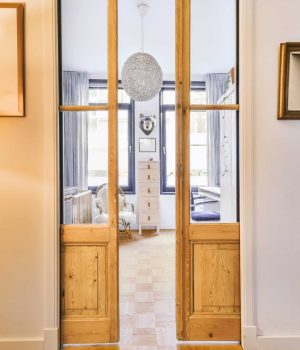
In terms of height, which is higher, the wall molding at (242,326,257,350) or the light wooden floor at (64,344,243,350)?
the wall molding at (242,326,257,350)

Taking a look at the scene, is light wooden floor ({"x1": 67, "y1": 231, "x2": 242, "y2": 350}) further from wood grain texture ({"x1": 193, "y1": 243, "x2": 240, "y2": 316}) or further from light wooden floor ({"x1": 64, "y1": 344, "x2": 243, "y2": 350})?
wood grain texture ({"x1": 193, "y1": 243, "x2": 240, "y2": 316})

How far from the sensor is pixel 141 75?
→ 4.30 m

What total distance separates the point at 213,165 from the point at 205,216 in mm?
400

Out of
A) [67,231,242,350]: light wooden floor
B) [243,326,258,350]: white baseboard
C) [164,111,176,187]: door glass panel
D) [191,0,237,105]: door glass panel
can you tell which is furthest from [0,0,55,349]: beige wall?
[164,111,176,187]: door glass panel

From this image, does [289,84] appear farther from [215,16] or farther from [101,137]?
[101,137]

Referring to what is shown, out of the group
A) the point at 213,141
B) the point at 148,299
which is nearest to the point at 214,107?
the point at 213,141

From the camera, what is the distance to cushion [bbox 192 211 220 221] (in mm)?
2232

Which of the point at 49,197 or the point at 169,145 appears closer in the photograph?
the point at 49,197

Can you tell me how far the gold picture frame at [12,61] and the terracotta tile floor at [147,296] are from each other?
69.1 inches

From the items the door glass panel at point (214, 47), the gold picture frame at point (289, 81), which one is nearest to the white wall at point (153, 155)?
the door glass panel at point (214, 47)

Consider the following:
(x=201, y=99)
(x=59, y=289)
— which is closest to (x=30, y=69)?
(x=201, y=99)

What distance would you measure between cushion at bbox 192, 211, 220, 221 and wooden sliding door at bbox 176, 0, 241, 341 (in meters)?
0.09

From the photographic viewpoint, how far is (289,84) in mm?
2020

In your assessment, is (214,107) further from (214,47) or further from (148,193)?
(148,193)
